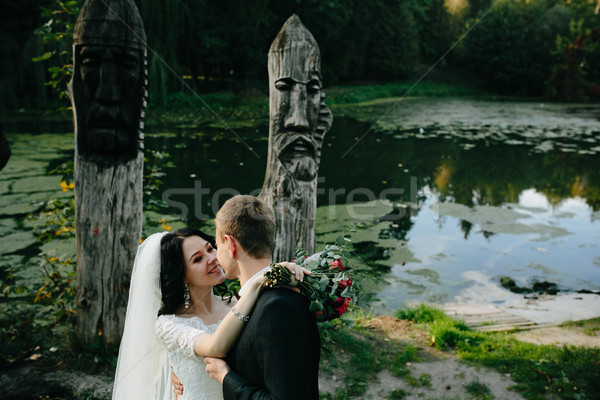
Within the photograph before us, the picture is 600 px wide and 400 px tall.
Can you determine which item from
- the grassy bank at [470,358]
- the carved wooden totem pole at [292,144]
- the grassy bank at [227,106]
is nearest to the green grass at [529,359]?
the grassy bank at [470,358]

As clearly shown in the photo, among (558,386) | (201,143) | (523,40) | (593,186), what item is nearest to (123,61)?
(558,386)

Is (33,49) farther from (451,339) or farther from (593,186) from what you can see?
(593,186)

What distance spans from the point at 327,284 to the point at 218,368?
0.53 m

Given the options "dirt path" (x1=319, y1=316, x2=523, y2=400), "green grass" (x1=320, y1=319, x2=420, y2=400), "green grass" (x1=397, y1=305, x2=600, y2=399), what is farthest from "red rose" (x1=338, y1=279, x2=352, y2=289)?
"green grass" (x1=397, y1=305, x2=600, y2=399)

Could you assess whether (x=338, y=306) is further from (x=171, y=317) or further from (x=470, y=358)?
(x=470, y=358)

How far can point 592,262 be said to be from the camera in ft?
24.5

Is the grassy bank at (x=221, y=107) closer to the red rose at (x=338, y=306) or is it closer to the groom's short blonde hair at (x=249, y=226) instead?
the groom's short blonde hair at (x=249, y=226)

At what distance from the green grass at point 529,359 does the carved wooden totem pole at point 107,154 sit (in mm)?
3026

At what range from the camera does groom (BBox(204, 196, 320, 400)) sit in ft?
5.45

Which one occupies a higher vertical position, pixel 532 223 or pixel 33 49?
pixel 33 49

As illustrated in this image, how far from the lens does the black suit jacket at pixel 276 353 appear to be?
1.66 metres

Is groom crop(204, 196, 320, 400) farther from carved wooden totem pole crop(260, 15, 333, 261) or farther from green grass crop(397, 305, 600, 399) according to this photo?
green grass crop(397, 305, 600, 399)

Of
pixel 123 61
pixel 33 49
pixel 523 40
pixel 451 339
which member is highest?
pixel 523 40

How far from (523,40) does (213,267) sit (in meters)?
41.1
